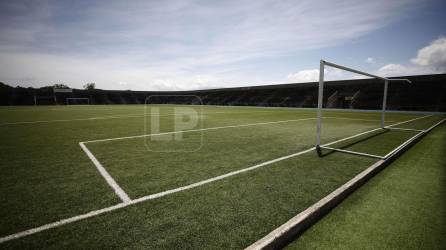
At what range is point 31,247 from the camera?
82.0 inches

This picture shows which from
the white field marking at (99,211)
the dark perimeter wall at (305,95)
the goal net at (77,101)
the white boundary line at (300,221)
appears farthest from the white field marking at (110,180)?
the goal net at (77,101)

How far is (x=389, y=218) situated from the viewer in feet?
9.21

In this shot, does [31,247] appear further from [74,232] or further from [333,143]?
[333,143]

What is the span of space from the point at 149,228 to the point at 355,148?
6.15 m

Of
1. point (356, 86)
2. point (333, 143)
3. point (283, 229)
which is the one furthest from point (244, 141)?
point (356, 86)

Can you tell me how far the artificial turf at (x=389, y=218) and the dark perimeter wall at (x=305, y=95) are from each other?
108 ft

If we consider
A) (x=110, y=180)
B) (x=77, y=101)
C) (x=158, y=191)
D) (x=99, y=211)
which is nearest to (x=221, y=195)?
(x=158, y=191)

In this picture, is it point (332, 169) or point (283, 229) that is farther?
point (332, 169)

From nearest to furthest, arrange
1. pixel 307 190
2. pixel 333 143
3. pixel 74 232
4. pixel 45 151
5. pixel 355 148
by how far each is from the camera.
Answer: pixel 74 232 < pixel 307 190 < pixel 45 151 < pixel 355 148 < pixel 333 143

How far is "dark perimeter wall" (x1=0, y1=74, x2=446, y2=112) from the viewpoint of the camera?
31.6m

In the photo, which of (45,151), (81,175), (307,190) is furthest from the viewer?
(45,151)

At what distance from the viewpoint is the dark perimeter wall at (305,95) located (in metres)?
31.6

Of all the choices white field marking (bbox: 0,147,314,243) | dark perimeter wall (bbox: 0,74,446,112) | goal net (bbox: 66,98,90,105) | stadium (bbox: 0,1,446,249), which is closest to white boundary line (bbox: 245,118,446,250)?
stadium (bbox: 0,1,446,249)

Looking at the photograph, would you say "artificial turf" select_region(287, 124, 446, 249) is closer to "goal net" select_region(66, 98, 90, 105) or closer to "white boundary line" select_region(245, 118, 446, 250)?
"white boundary line" select_region(245, 118, 446, 250)
